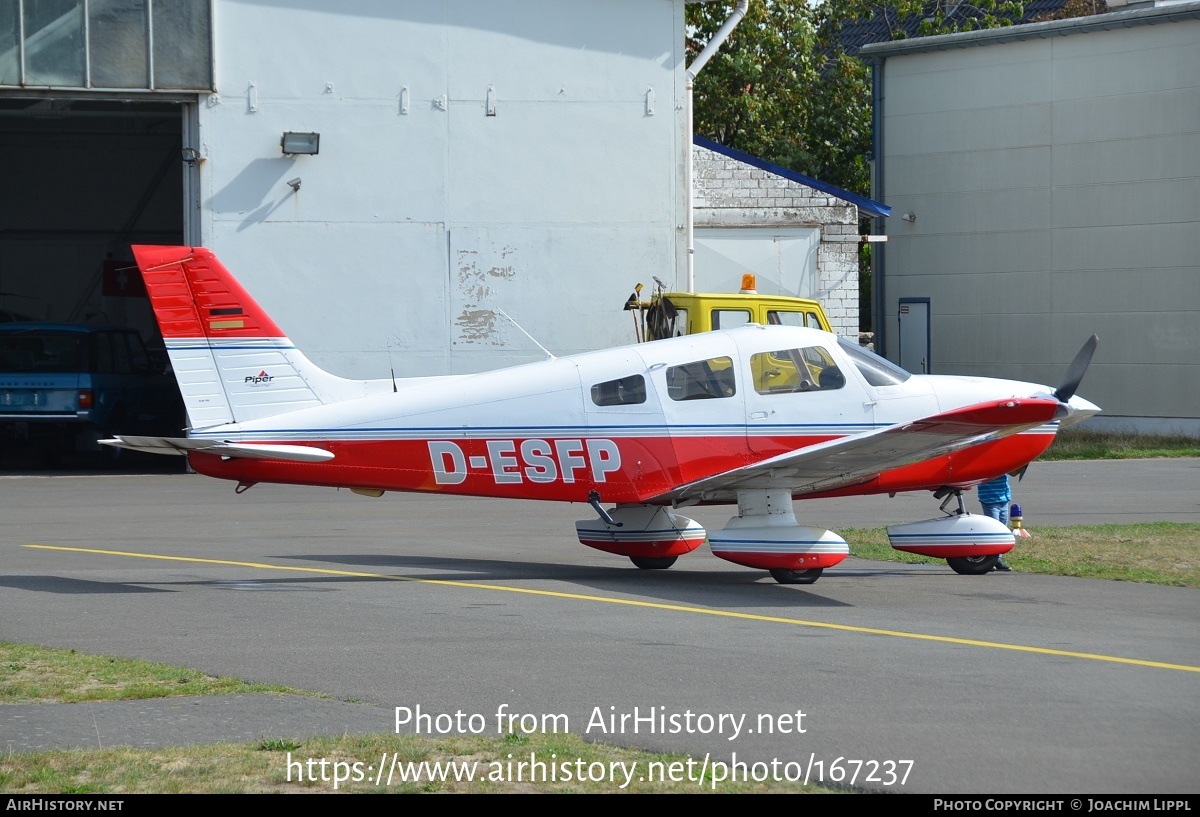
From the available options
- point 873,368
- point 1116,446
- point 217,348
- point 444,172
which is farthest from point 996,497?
point 1116,446

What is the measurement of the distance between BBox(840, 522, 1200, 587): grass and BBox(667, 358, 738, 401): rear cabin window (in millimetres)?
2889

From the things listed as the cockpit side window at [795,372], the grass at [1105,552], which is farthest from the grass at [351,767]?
the grass at [1105,552]

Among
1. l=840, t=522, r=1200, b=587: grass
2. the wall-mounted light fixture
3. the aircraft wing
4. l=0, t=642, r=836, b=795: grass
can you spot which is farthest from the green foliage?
l=0, t=642, r=836, b=795: grass

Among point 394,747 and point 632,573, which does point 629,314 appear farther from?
point 394,747

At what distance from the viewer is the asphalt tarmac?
21.0ft

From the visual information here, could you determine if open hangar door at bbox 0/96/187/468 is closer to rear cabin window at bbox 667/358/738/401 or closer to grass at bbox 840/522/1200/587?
grass at bbox 840/522/1200/587

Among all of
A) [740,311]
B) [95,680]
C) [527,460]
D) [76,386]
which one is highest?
[740,311]

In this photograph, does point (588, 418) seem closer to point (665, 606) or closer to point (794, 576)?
point (665, 606)

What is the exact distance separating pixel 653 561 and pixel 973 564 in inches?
110

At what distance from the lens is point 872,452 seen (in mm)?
11234

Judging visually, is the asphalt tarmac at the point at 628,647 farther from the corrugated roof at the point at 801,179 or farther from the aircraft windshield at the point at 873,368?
the corrugated roof at the point at 801,179

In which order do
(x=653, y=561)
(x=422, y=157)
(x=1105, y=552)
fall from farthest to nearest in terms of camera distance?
(x=422, y=157)
(x=1105, y=552)
(x=653, y=561)
